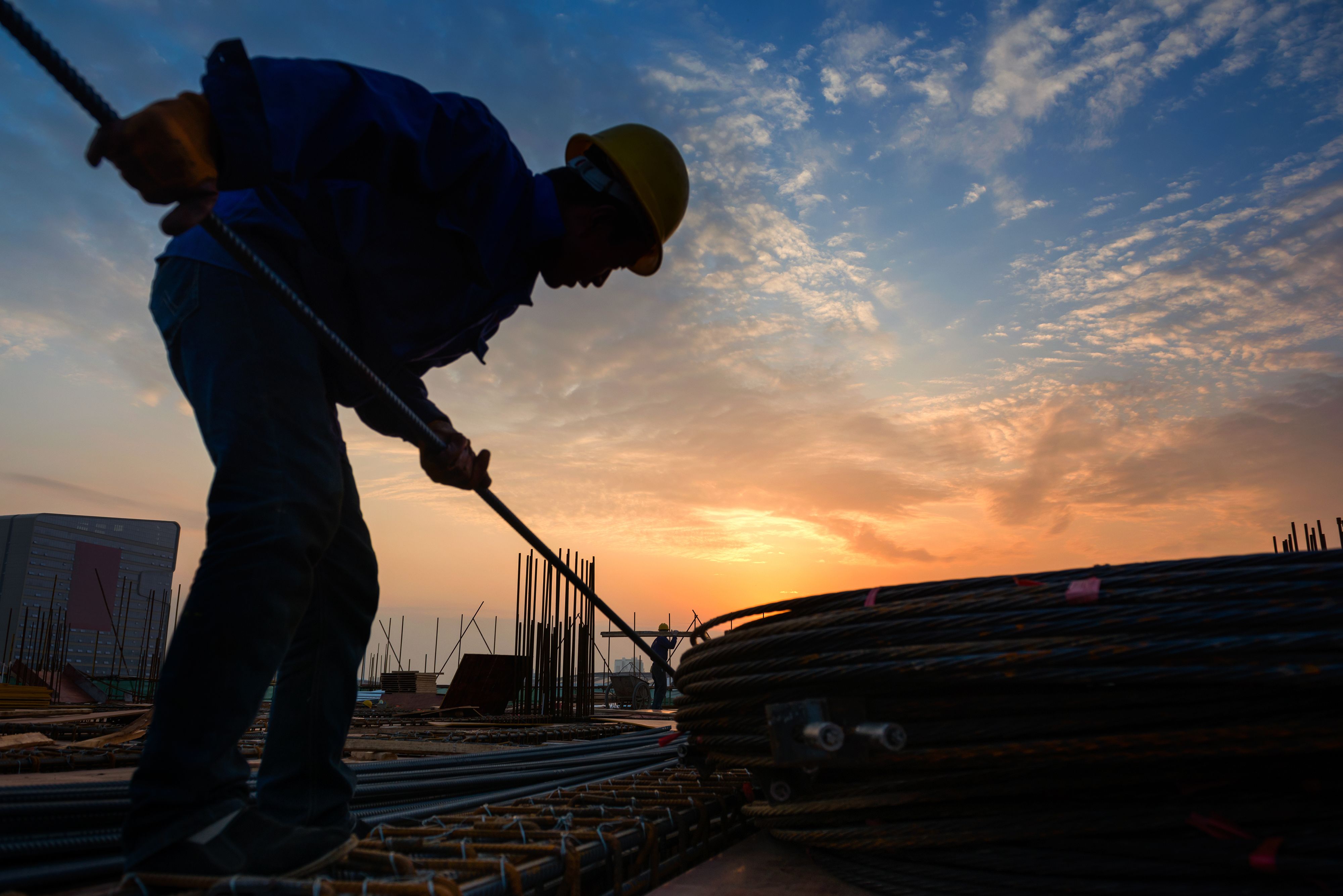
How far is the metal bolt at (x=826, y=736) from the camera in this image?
117 centimetres

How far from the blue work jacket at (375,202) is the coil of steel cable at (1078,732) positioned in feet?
3.10

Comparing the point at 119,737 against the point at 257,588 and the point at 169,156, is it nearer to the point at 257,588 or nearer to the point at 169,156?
the point at 257,588

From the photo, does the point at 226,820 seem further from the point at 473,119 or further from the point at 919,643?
the point at 473,119

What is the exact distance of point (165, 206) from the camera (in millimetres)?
1051

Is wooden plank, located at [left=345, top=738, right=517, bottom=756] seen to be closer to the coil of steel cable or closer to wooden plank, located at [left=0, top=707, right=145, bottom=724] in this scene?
wooden plank, located at [left=0, top=707, right=145, bottom=724]

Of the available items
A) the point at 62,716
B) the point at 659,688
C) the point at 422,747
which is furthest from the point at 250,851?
the point at 659,688

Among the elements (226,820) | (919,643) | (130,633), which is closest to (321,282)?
(226,820)

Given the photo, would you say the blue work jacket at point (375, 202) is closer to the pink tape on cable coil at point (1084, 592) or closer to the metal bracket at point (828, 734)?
the metal bracket at point (828, 734)

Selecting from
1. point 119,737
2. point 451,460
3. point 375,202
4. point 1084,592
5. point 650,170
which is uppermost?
point 650,170

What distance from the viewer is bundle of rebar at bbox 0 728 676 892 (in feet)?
3.76

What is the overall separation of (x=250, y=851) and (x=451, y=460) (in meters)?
0.99

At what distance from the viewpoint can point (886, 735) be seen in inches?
45.9

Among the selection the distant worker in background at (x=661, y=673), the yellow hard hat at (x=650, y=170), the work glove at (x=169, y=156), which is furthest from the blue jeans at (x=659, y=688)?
the work glove at (x=169, y=156)

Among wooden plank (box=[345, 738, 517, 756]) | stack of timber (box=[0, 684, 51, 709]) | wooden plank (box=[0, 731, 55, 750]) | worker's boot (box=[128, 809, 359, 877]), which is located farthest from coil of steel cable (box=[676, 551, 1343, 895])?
stack of timber (box=[0, 684, 51, 709])
